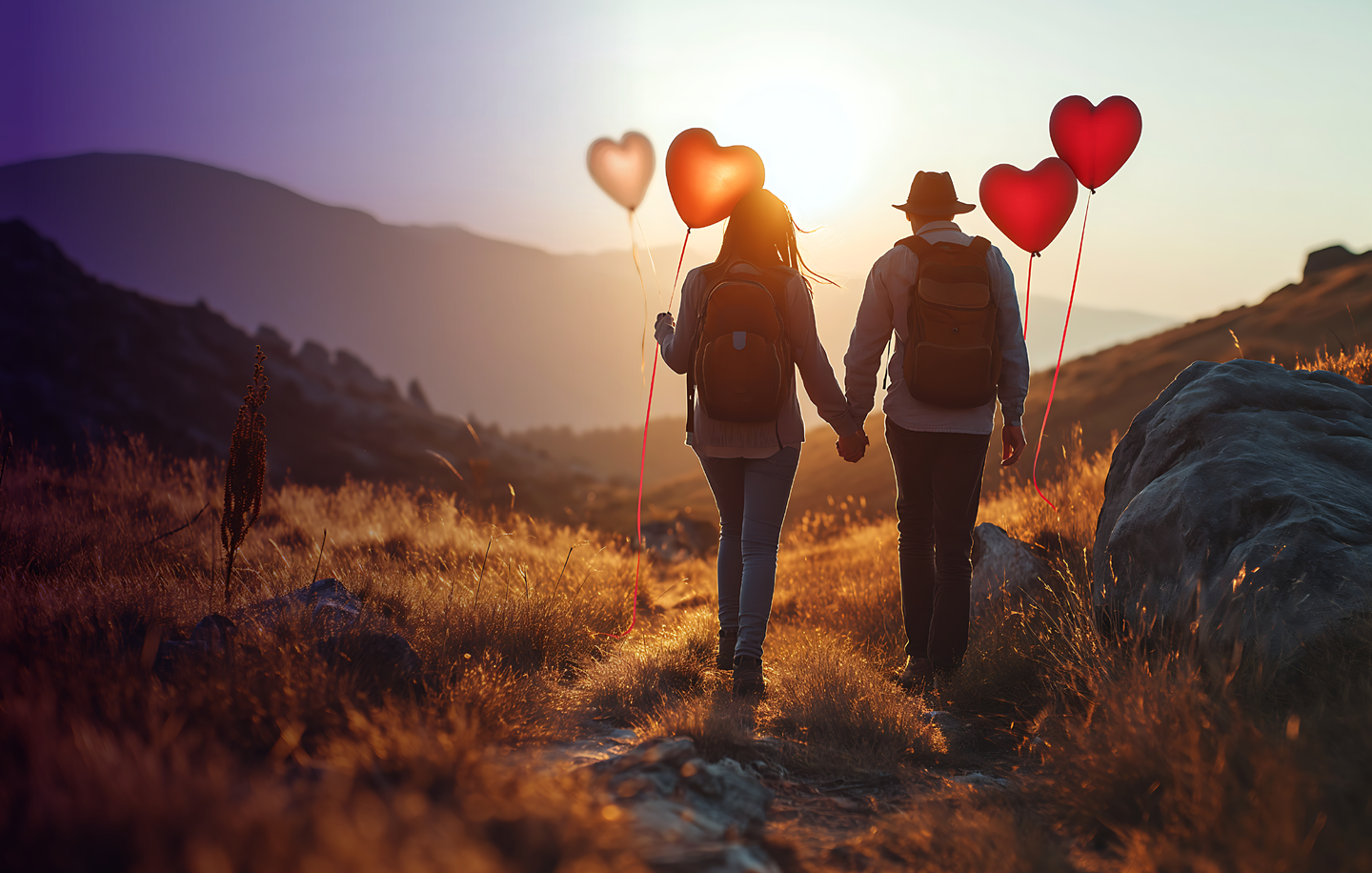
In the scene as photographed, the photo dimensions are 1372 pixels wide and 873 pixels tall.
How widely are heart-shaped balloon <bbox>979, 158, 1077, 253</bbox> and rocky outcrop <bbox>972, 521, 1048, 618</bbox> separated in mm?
2163

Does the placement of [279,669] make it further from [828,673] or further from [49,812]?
[828,673]

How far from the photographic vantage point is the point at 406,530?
7.09 metres

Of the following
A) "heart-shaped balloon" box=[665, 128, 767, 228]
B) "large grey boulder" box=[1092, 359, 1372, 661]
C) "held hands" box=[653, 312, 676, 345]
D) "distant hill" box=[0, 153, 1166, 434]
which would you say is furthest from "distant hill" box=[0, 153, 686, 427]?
"large grey boulder" box=[1092, 359, 1372, 661]

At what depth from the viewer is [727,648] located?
151 inches

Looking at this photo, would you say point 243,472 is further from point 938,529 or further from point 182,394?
point 182,394

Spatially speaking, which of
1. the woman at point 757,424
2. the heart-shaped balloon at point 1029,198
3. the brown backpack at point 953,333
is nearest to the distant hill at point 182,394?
the heart-shaped balloon at point 1029,198

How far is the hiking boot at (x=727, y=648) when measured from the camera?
12.5 ft

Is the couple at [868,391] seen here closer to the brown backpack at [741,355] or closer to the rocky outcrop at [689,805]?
the brown backpack at [741,355]

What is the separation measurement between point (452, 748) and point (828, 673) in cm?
200

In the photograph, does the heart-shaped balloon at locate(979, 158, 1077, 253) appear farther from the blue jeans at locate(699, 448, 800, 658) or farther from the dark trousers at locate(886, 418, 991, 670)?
the blue jeans at locate(699, 448, 800, 658)

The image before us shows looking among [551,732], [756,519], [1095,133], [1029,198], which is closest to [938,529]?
[756,519]

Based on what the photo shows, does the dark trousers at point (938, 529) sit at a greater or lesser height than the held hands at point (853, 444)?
lesser

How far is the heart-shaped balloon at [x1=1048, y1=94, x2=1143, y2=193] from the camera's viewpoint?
5.18 meters

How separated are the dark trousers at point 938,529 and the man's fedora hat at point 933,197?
3.75 ft
